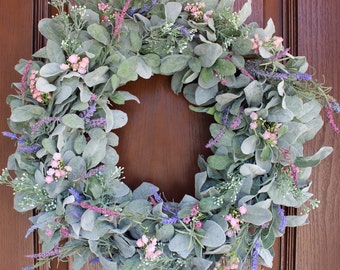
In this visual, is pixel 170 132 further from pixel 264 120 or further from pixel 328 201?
pixel 328 201

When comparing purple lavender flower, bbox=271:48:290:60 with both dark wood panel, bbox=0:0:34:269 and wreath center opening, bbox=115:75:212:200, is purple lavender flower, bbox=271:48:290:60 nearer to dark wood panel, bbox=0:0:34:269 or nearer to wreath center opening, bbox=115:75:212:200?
wreath center opening, bbox=115:75:212:200

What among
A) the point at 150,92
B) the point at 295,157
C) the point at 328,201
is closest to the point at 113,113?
the point at 150,92

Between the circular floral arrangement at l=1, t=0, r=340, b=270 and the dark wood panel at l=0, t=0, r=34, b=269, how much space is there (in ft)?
0.61

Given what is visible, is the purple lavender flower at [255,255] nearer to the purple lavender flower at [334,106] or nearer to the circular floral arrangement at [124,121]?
the circular floral arrangement at [124,121]

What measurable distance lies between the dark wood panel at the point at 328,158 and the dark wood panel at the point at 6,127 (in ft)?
2.09

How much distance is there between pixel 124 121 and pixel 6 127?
354 mm

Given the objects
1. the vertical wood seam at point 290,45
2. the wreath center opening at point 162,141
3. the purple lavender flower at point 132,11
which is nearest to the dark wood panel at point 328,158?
the vertical wood seam at point 290,45

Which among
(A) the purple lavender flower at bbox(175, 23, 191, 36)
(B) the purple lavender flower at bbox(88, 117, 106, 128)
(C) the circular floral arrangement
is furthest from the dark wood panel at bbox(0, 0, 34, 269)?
(A) the purple lavender flower at bbox(175, 23, 191, 36)

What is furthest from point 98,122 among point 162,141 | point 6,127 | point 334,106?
point 334,106

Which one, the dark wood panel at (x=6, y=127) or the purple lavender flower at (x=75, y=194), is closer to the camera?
the purple lavender flower at (x=75, y=194)

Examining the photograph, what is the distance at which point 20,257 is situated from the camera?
1041 mm

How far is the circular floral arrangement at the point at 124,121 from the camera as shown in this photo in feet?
2.67

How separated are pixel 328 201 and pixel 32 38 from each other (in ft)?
2.57

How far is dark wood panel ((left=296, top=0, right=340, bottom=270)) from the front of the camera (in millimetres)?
997
